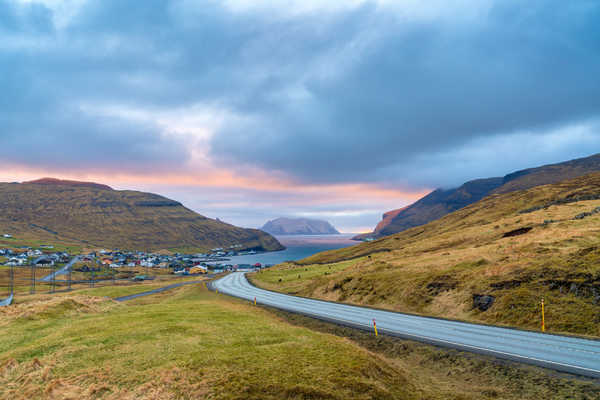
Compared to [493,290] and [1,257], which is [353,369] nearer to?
[493,290]

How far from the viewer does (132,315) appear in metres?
34.3

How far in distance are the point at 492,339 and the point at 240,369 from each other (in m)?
21.9

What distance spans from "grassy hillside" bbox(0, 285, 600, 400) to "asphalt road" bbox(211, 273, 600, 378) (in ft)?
6.02

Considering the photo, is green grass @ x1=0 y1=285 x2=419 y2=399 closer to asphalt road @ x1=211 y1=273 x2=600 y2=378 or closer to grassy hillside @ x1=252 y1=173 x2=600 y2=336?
asphalt road @ x1=211 y1=273 x2=600 y2=378

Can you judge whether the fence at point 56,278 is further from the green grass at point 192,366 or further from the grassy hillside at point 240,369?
the grassy hillside at point 240,369

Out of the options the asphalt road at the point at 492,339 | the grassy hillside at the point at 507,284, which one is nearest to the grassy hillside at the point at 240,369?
the asphalt road at the point at 492,339

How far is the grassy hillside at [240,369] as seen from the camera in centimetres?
1456

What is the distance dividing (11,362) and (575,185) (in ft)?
569

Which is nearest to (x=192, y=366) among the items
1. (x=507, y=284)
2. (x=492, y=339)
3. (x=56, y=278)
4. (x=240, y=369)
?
(x=240, y=369)

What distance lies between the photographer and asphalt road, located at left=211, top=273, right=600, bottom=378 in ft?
67.4

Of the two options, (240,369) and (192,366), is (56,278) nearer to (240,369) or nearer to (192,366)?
(192,366)

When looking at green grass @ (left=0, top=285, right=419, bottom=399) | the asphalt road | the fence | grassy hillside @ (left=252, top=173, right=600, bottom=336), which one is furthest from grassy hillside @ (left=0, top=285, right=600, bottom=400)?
the fence

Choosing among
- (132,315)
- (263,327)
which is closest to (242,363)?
(263,327)

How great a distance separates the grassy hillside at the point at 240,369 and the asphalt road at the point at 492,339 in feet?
6.02
